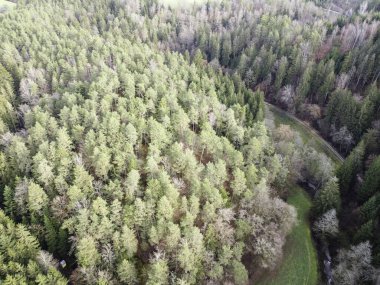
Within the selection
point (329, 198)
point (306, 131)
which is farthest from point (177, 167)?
point (306, 131)

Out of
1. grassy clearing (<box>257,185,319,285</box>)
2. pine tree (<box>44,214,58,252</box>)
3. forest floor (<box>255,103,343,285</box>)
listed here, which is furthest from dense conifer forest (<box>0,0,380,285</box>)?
grassy clearing (<box>257,185,319,285</box>)

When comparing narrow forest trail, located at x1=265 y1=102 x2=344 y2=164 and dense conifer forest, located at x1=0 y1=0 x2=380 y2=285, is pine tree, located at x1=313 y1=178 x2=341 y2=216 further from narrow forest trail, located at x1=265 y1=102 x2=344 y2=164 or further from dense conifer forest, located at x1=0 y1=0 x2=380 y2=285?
narrow forest trail, located at x1=265 y1=102 x2=344 y2=164

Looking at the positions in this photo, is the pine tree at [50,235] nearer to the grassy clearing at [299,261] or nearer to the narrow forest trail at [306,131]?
the grassy clearing at [299,261]

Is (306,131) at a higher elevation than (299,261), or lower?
higher

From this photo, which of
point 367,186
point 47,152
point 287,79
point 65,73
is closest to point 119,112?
point 47,152

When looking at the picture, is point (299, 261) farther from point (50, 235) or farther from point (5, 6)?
point (5, 6)

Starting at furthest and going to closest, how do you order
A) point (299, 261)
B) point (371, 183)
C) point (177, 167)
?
point (371, 183) < point (177, 167) < point (299, 261)
